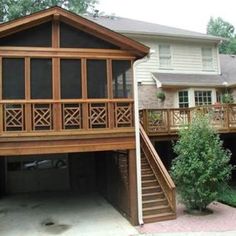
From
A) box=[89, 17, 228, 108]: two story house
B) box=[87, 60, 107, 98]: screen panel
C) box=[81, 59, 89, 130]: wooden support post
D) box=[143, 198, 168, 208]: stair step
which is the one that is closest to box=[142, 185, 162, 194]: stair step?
box=[143, 198, 168, 208]: stair step

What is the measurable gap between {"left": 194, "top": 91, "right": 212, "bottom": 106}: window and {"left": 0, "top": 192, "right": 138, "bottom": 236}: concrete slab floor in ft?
23.5

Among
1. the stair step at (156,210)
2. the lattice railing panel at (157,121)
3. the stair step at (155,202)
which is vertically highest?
the lattice railing panel at (157,121)

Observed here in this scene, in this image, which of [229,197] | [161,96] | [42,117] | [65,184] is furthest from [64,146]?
[161,96]

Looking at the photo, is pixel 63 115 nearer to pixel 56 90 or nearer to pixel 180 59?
pixel 56 90

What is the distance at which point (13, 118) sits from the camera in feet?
29.2

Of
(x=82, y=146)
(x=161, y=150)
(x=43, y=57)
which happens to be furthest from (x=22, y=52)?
(x=161, y=150)

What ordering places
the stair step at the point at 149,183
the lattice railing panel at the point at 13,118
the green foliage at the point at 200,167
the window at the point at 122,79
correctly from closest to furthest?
the lattice railing panel at the point at 13,118 → the window at the point at 122,79 → the green foliage at the point at 200,167 → the stair step at the point at 149,183

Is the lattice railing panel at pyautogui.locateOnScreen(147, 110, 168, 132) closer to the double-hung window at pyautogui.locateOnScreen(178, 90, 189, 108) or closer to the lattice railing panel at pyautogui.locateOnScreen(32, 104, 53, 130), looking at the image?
the double-hung window at pyautogui.locateOnScreen(178, 90, 189, 108)

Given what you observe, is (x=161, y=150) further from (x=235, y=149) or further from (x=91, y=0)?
Answer: (x=91, y=0)

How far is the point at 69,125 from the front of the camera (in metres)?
9.31

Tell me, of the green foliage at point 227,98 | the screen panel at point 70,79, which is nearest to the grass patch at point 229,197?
the green foliage at point 227,98

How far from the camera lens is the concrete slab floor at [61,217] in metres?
9.31

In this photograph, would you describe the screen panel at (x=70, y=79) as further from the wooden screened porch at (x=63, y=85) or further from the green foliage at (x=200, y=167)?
the green foliage at (x=200, y=167)

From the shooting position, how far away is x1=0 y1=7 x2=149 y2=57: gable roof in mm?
8883
